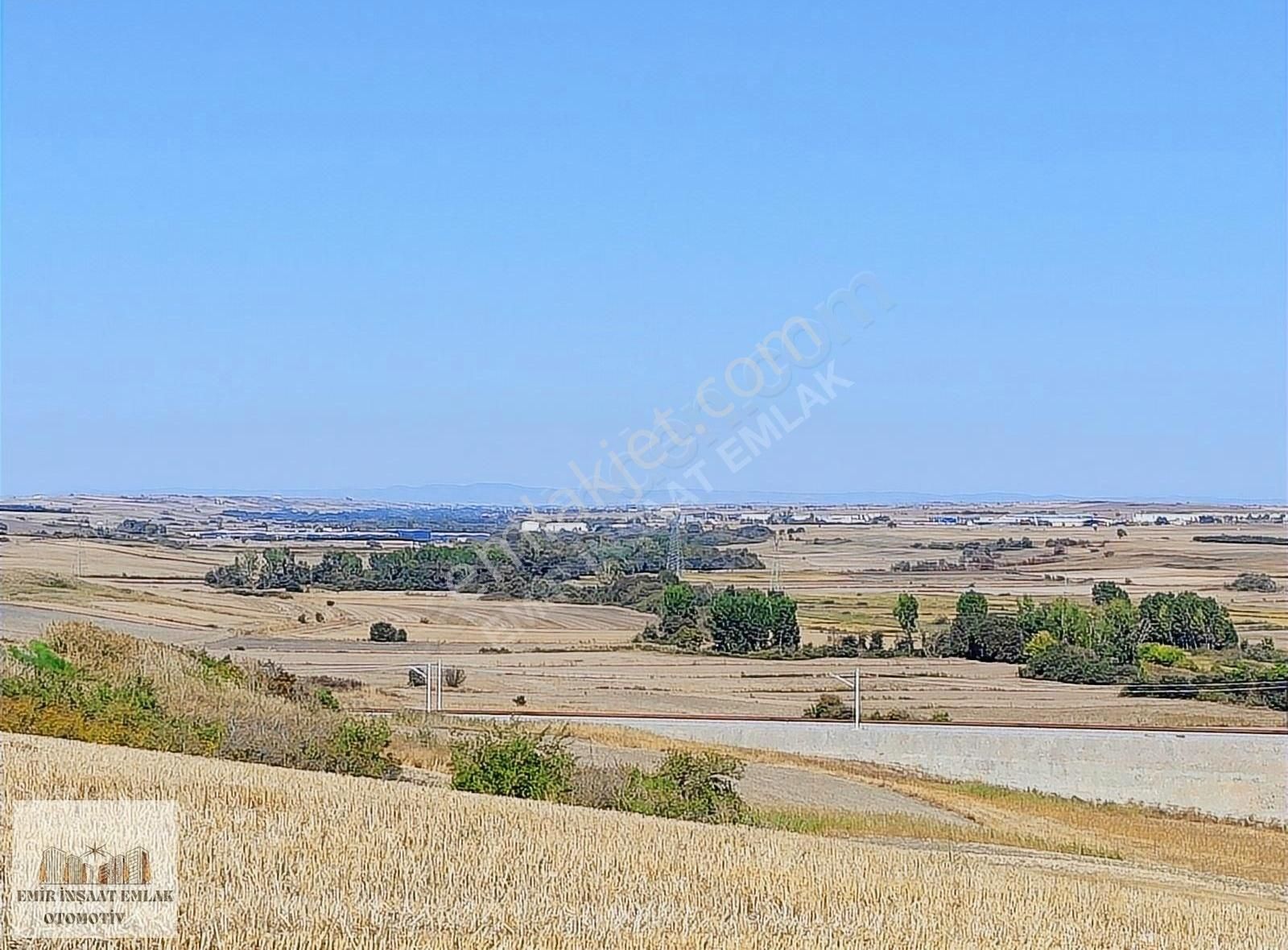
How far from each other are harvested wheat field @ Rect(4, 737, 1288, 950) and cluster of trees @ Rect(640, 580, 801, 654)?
61.0m

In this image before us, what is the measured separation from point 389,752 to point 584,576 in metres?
57.8

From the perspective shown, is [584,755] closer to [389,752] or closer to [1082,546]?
[389,752]

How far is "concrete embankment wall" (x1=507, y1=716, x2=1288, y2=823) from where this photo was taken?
40500 mm

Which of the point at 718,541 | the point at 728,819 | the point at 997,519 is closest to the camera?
the point at 728,819

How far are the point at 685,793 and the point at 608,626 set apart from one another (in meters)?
55.8

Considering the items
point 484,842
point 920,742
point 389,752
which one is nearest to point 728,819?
point 389,752

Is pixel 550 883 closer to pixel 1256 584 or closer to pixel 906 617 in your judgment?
pixel 906 617

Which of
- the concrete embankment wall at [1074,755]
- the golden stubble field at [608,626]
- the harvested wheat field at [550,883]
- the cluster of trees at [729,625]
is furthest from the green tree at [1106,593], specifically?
the harvested wheat field at [550,883]

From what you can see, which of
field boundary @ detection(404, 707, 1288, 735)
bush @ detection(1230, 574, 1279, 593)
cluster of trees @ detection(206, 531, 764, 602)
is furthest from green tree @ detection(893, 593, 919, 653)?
field boundary @ detection(404, 707, 1288, 735)

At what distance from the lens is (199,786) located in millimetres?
12750

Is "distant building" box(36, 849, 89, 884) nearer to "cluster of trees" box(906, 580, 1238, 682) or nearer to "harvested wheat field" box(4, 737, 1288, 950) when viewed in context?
"harvested wheat field" box(4, 737, 1288, 950)

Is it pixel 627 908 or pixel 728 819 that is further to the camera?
pixel 728 819

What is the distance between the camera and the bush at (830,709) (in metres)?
52.3

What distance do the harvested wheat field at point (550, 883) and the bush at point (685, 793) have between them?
497cm
